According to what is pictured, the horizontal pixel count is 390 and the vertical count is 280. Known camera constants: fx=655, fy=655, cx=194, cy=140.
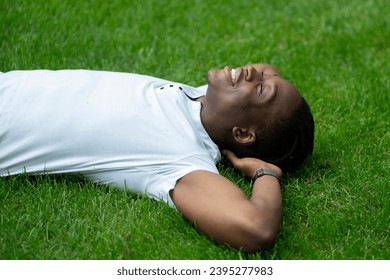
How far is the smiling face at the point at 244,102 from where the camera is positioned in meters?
3.66

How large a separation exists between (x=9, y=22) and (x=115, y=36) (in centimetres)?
88

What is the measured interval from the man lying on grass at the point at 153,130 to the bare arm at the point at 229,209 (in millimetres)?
28

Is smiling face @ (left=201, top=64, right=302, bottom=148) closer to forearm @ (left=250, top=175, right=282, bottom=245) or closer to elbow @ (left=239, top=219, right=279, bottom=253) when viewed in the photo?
forearm @ (left=250, top=175, right=282, bottom=245)

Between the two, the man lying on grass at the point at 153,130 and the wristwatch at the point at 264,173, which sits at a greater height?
the man lying on grass at the point at 153,130

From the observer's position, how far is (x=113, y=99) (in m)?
3.74

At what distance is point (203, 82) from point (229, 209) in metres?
1.98

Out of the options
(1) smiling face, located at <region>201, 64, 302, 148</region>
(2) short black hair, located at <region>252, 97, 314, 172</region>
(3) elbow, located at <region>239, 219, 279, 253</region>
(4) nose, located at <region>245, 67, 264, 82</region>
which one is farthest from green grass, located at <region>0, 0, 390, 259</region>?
(4) nose, located at <region>245, 67, 264, 82</region>

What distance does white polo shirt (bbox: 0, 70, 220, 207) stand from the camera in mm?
3568

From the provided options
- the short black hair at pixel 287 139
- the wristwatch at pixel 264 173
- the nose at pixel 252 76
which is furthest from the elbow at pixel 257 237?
the nose at pixel 252 76

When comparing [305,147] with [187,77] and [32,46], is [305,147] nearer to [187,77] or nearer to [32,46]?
[187,77]

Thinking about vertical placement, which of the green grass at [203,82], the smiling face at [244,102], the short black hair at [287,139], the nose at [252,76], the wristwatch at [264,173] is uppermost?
the nose at [252,76]

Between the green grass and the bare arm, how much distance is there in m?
0.08

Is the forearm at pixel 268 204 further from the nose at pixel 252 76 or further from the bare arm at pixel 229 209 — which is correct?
the nose at pixel 252 76
